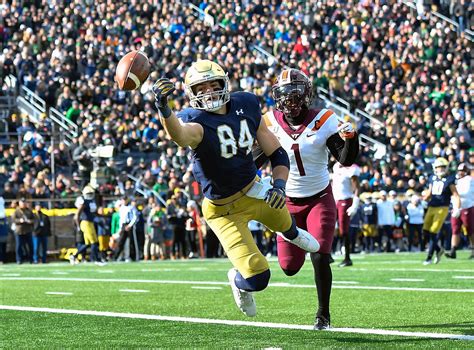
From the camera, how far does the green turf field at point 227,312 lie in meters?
6.99

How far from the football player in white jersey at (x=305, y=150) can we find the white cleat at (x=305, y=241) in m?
0.24

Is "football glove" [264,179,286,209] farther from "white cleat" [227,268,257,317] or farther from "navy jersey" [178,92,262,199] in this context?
"white cleat" [227,268,257,317]

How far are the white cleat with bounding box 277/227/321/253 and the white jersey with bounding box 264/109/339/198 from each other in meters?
0.62

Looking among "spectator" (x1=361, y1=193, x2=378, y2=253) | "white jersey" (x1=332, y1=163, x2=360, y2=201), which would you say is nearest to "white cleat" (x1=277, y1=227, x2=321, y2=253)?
"white jersey" (x1=332, y1=163, x2=360, y2=201)

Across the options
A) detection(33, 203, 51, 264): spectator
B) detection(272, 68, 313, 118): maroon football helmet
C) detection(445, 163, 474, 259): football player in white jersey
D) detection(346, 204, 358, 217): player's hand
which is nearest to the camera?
detection(272, 68, 313, 118): maroon football helmet

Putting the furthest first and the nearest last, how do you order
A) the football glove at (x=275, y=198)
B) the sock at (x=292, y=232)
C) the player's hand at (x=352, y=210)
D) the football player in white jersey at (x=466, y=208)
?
the football player in white jersey at (x=466, y=208)
the player's hand at (x=352, y=210)
the sock at (x=292, y=232)
the football glove at (x=275, y=198)

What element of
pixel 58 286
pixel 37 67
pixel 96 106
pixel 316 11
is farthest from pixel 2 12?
pixel 58 286

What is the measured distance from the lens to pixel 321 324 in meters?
7.50

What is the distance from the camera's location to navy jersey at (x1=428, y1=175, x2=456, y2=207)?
16891 mm

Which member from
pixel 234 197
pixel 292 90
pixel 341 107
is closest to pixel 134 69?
pixel 234 197

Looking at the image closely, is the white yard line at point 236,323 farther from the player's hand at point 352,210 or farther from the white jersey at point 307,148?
the player's hand at point 352,210

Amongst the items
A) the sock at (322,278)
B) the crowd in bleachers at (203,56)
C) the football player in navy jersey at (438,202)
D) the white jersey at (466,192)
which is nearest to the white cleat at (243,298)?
the sock at (322,278)

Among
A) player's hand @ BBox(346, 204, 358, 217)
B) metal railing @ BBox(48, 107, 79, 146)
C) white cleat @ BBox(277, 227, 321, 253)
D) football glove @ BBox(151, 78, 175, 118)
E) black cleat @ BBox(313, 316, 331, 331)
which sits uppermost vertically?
metal railing @ BBox(48, 107, 79, 146)

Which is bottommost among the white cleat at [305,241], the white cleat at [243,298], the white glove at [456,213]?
the white cleat at [243,298]
